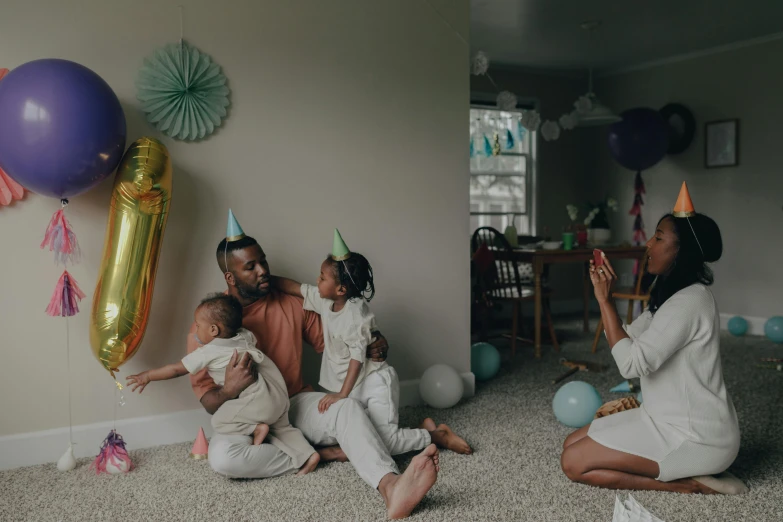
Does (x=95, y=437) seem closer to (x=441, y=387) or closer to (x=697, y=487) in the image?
(x=441, y=387)

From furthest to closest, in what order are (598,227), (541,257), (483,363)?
1. (598,227)
2. (541,257)
3. (483,363)

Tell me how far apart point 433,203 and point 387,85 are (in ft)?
2.03

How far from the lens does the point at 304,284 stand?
2.80m

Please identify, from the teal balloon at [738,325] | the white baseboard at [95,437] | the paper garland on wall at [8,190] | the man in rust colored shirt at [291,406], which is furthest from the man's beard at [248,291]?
the teal balloon at [738,325]

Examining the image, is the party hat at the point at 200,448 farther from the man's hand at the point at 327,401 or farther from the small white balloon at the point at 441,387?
the small white balloon at the point at 441,387

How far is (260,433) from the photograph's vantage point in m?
2.38

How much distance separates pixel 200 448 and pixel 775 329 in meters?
4.15

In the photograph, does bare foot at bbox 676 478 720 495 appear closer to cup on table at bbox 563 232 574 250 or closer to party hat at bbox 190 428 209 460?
party hat at bbox 190 428 209 460

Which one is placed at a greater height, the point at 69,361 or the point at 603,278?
the point at 603,278

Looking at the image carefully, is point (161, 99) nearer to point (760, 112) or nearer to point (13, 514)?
point (13, 514)

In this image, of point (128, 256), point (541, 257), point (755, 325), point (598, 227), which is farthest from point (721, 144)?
point (128, 256)

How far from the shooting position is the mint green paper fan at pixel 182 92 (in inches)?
103

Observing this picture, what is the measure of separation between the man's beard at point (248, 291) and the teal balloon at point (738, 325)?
13.6ft

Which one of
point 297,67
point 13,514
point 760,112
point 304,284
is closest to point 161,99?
point 297,67
